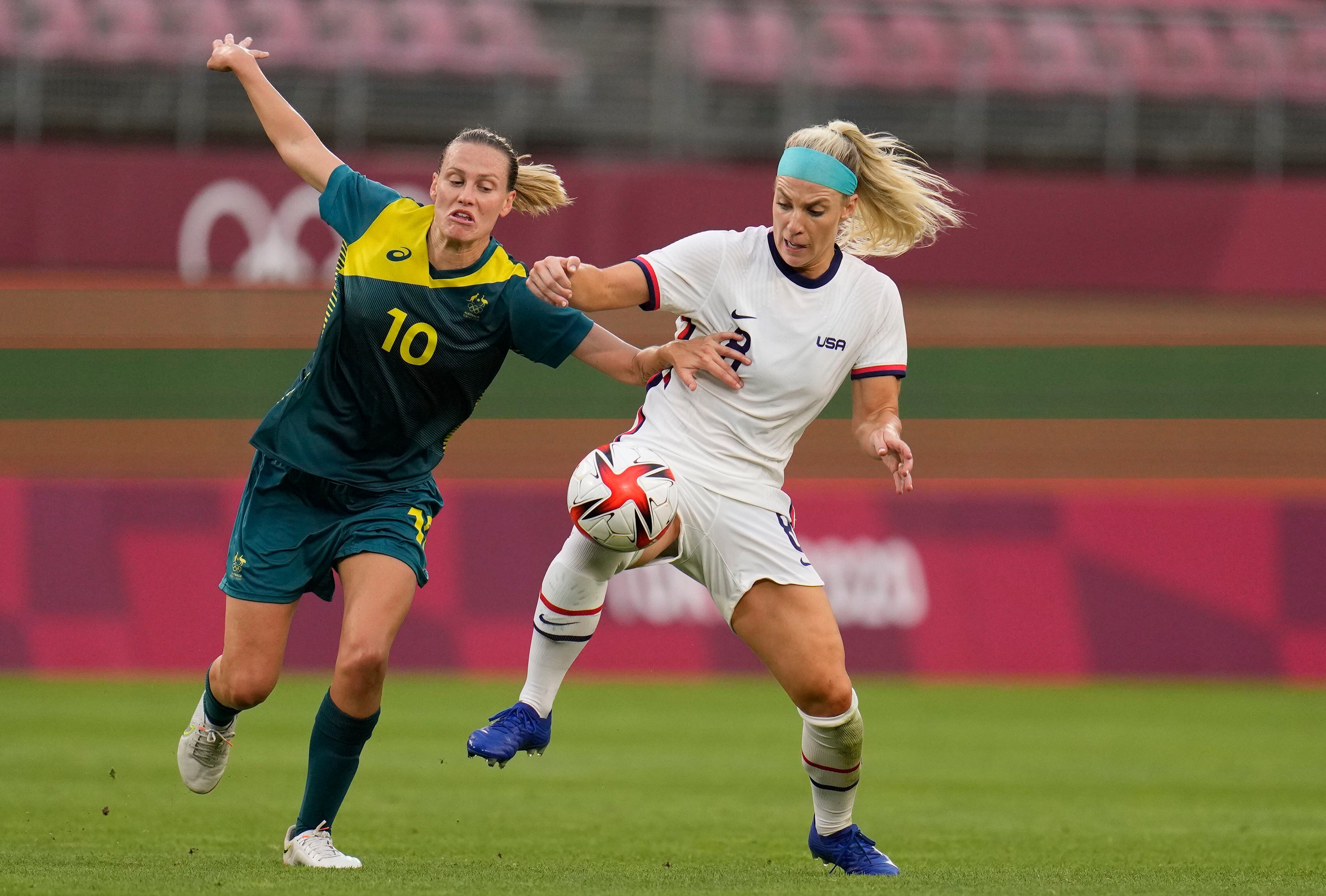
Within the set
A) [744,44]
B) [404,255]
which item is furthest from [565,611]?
[744,44]

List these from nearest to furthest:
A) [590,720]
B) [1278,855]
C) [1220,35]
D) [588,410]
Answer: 1. [1278,855]
2. [590,720]
3. [588,410]
4. [1220,35]

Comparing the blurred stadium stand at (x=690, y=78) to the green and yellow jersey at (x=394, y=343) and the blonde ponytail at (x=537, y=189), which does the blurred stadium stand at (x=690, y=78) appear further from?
the green and yellow jersey at (x=394, y=343)

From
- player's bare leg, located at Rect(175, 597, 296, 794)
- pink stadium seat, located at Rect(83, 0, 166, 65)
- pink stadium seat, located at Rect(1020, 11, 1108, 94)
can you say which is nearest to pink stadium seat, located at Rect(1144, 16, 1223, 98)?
pink stadium seat, located at Rect(1020, 11, 1108, 94)

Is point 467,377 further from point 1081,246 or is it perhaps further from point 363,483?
point 1081,246

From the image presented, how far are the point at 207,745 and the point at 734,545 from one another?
1.95 m

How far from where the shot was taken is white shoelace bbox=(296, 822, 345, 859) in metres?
5.43

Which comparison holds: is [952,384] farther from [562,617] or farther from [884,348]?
[562,617]

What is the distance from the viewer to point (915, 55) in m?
16.7

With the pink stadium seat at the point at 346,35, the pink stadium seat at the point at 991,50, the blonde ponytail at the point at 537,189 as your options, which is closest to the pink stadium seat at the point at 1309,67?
the pink stadium seat at the point at 991,50

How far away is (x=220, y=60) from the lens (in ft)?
18.6

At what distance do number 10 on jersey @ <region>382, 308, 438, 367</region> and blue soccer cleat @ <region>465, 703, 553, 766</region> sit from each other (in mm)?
1195

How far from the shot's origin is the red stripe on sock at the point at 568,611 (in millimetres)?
5672

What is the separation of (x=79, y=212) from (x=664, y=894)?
11970 mm

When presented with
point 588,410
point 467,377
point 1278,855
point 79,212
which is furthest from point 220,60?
point 79,212
